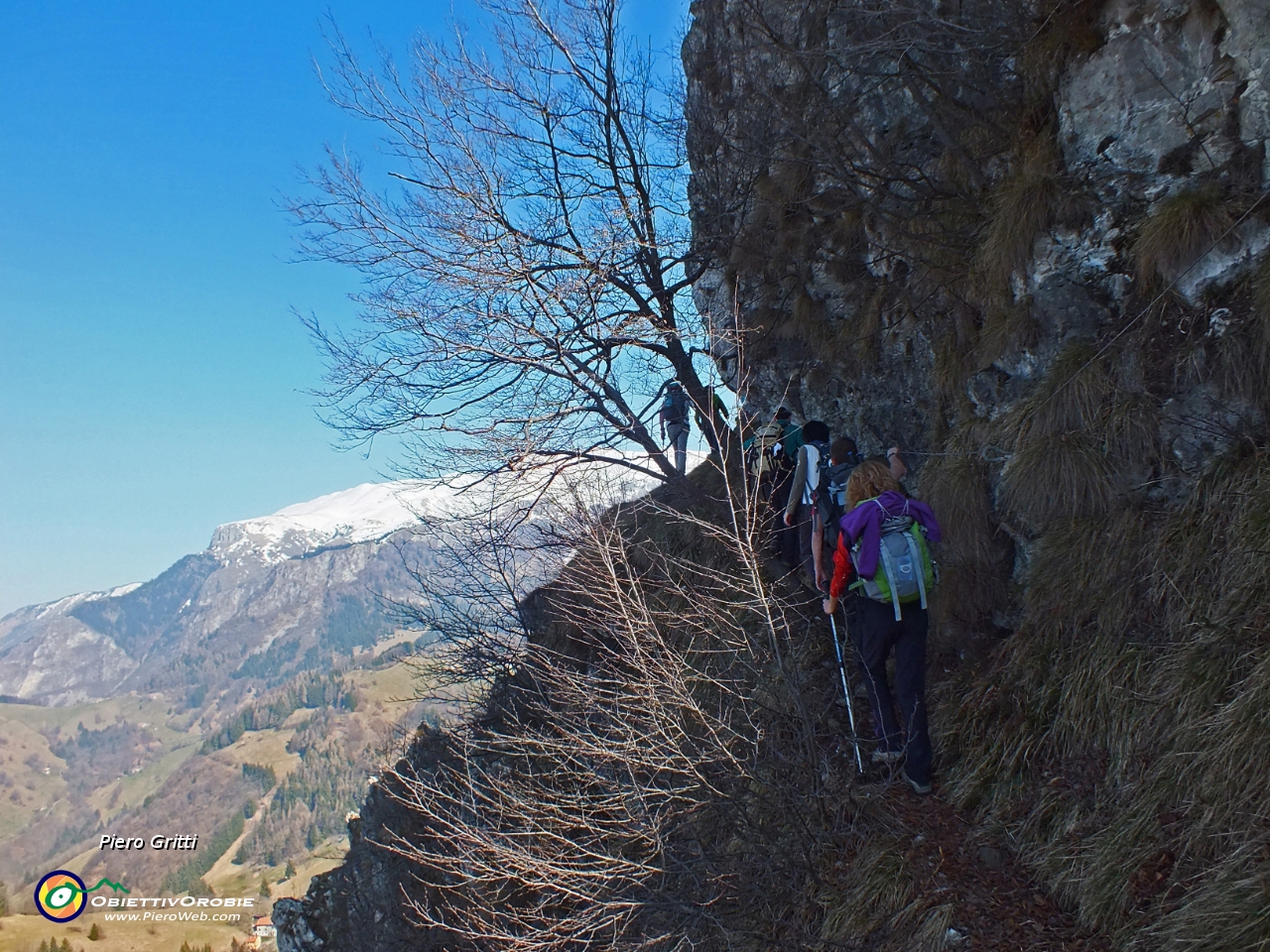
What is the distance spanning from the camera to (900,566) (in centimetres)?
493

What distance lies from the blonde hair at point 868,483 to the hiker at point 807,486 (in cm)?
152

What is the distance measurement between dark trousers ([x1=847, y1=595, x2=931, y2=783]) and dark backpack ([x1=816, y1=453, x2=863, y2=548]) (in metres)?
1.30

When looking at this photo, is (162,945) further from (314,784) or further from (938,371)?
(314,784)

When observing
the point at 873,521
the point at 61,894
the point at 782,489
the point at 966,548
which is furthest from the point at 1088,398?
the point at 61,894

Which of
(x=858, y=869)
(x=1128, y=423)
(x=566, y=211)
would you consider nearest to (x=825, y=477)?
(x=1128, y=423)

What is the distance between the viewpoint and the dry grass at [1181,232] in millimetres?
4633

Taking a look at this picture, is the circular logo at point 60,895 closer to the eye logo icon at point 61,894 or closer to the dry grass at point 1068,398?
the eye logo icon at point 61,894

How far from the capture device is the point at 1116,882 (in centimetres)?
373

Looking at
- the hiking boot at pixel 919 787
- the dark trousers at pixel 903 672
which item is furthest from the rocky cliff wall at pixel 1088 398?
the dark trousers at pixel 903 672

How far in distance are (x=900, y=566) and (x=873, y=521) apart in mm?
369

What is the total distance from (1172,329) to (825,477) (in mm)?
2888

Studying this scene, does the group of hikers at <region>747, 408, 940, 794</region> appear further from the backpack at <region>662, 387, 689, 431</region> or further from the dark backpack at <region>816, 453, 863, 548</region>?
the backpack at <region>662, 387, 689, 431</region>

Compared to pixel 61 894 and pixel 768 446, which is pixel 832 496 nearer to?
pixel 768 446

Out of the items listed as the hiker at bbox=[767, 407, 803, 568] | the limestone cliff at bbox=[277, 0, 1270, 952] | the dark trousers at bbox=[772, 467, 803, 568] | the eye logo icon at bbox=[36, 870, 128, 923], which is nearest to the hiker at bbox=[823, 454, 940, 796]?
the limestone cliff at bbox=[277, 0, 1270, 952]
